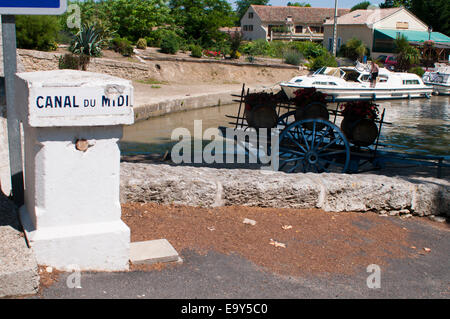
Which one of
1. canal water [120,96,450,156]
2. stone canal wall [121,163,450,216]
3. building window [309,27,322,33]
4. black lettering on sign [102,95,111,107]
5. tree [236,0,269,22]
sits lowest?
canal water [120,96,450,156]

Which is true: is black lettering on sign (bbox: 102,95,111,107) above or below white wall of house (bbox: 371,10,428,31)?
below

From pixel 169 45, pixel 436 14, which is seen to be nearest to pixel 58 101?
pixel 169 45

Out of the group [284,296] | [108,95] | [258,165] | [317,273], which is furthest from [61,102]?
[258,165]

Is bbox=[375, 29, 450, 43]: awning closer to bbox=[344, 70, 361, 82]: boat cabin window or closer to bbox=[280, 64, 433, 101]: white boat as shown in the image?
bbox=[280, 64, 433, 101]: white boat

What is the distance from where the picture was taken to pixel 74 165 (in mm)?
3672

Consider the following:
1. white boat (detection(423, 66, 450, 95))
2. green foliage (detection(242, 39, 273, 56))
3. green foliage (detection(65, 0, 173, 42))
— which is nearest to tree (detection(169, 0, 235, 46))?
green foliage (detection(242, 39, 273, 56))

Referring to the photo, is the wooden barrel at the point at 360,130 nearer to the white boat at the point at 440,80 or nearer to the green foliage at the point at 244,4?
the white boat at the point at 440,80

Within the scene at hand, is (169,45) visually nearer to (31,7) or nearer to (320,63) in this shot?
(320,63)

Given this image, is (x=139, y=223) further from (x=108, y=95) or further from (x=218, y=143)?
(x=218, y=143)

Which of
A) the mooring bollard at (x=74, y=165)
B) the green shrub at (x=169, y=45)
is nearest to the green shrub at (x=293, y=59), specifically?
the green shrub at (x=169, y=45)

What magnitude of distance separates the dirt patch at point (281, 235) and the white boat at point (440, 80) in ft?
93.5

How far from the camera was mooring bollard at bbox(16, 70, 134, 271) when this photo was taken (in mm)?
3531

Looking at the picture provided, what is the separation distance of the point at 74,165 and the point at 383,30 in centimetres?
5154

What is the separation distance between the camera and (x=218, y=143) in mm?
13781
